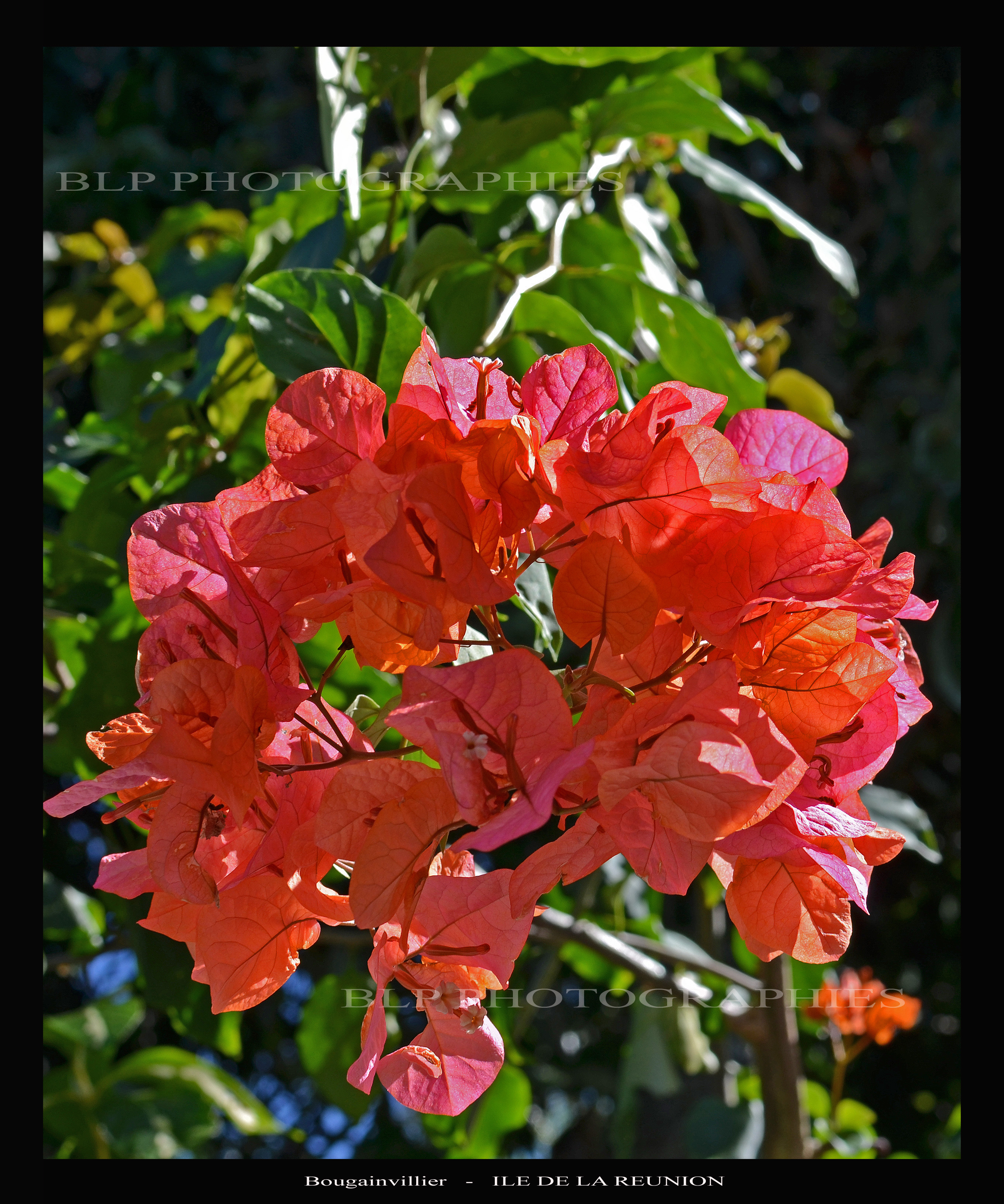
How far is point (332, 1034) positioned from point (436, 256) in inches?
30.3

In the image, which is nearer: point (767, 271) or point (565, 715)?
point (565, 715)

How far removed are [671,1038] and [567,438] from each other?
1.01 meters

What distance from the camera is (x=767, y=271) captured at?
170 cm

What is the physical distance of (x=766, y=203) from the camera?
0.77 metres

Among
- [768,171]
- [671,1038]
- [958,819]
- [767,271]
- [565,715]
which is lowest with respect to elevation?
[671,1038]

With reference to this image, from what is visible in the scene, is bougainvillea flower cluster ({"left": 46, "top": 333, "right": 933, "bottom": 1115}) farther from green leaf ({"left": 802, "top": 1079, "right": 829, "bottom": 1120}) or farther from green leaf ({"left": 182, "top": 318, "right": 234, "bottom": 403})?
green leaf ({"left": 802, "top": 1079, "right": 829, "bottom": 1120})

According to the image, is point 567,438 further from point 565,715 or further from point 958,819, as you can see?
point 958,819

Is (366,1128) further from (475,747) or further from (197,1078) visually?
(475,747)

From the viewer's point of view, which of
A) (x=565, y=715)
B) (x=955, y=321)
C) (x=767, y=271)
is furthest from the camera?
(x=767, y=271)

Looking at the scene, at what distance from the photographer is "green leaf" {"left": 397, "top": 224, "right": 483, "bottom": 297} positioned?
0.61m

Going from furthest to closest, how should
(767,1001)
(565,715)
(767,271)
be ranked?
(767,271) < (767,1001) < (565,715)

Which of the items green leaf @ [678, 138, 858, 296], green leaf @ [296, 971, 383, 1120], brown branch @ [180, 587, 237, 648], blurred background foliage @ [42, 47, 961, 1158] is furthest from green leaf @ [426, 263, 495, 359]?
green leaf @ [296, 971, 383, 1120]

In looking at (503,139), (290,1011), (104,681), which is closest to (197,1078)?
(290,1011)

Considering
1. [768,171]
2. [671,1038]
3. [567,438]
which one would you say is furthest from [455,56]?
[768,171]
